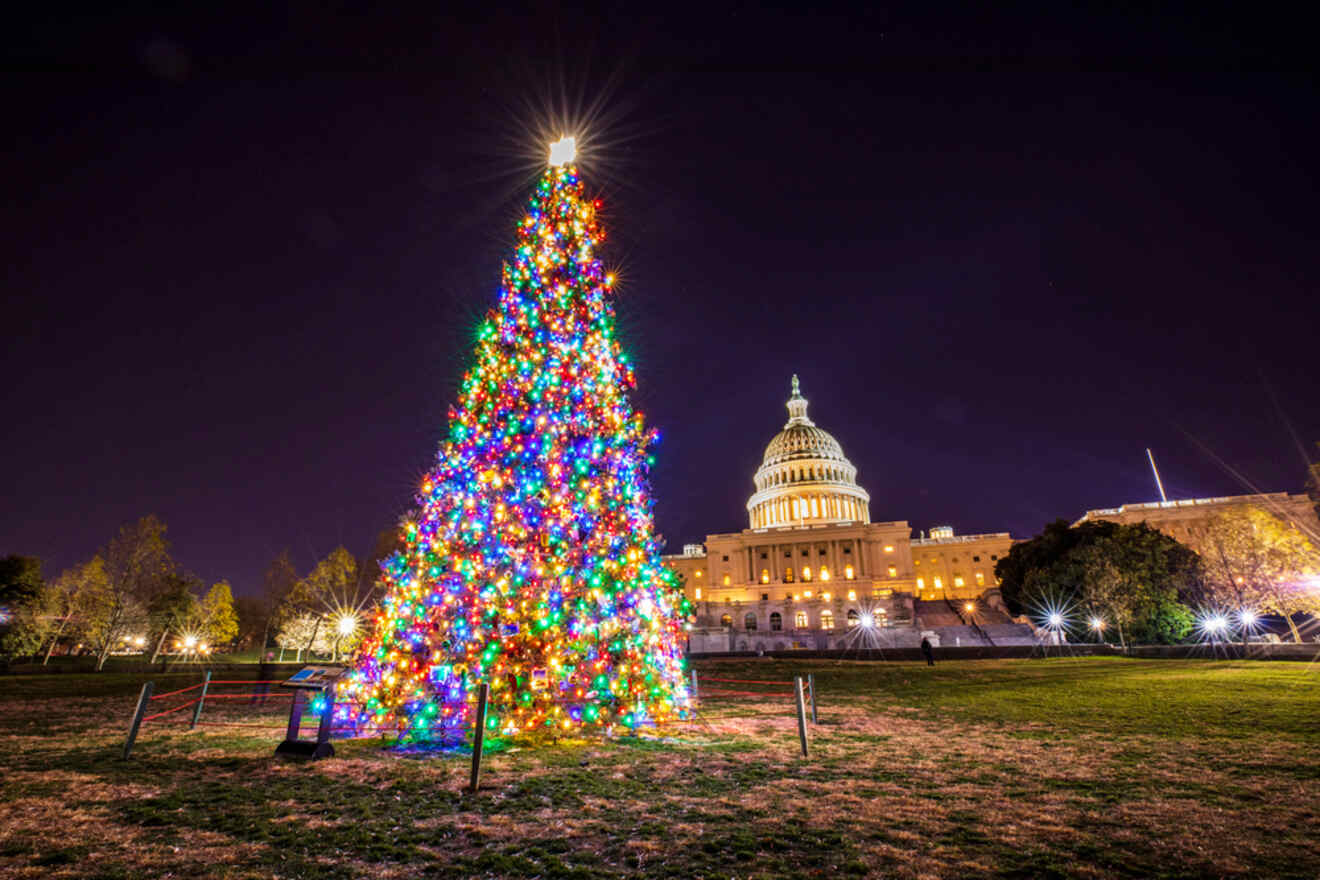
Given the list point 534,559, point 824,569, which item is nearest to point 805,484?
point 824,569

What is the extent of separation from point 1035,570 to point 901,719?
48603 mm

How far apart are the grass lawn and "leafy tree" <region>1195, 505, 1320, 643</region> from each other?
35628 millimetres

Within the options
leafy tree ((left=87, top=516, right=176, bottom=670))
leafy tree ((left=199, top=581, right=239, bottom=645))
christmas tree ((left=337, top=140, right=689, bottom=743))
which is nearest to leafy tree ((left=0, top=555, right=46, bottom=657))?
leafy tree ((left=87, top=516, right=176, bottom=670))

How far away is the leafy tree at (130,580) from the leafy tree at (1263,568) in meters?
71.5

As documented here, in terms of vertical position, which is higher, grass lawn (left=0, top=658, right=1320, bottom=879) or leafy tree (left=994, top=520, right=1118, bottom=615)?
leafy tree (left=994, top=520, right=1118, bottom=615)

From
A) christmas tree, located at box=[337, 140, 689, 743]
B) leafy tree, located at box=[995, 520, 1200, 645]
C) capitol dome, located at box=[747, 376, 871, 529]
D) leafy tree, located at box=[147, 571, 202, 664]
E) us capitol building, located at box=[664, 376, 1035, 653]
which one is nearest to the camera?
christmas tree, located at box=[337, 140, 689, 743]

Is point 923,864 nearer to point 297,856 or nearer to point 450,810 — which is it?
point 450,810

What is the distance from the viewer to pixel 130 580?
132 feet

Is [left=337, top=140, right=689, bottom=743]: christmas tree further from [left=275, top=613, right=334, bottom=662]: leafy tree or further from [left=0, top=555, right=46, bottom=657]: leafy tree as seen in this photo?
[left=275, top=613, right=334, bottom=662]: leafy tree

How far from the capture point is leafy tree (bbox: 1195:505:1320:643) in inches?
1453

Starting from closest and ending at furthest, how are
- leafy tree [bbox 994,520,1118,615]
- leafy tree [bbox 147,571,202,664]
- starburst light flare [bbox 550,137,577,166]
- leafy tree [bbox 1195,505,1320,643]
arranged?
starburst light flare [bbox 550,137,577,166] < leafy tree [bbox 1195,505,1320,643] < leafy tree [bbox 147,571,202,664] < leafy tree [bbox 994,520,1118,615]

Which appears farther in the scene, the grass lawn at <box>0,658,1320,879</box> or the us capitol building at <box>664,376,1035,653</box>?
the us capitol building at <box>664,376,1035,653</box>

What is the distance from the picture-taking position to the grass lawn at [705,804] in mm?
5078

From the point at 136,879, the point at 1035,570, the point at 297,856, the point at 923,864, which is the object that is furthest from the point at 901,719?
the point at 1035,570
